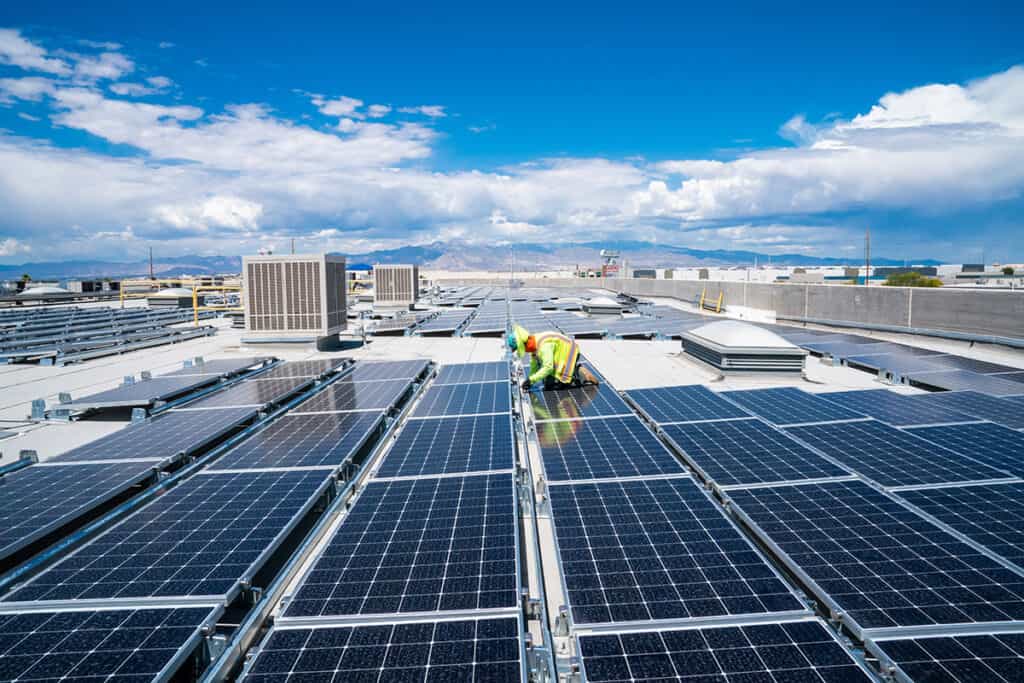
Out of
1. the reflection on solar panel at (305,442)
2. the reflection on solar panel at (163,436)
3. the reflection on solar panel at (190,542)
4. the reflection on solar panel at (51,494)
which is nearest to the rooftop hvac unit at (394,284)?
the reflection on solar panel at (163,436)

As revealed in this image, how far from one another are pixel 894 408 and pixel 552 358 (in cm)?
939

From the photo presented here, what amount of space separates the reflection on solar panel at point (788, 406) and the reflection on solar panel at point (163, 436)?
43.1ft

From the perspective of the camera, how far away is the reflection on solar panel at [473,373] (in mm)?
18094

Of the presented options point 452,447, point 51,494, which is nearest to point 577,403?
point 452,447

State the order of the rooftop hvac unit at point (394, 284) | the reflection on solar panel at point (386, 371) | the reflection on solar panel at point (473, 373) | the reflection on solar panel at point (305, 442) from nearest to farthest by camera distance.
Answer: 1. the reflection on solar panel at point (305, 442)
2. the reflection on solar panel at point (473, 373)
3. the reflection on solar panel at point (386, 371)
4. the rooftop hvac unit at point (394, 284)

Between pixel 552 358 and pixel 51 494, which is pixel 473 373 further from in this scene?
pixel 51 494

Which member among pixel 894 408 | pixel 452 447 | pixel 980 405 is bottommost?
pixel 452 447

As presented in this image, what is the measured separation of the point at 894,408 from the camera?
1403cm

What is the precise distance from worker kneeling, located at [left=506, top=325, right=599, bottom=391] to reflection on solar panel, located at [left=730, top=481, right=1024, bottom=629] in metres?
8.77

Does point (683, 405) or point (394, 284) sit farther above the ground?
point (394, 284)

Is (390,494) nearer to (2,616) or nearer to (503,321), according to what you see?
(2,616)

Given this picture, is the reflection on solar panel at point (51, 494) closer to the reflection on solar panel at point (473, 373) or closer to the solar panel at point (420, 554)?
the solar panel at point (420, 554)

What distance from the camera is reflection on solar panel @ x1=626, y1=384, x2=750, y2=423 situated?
1298 centimetres

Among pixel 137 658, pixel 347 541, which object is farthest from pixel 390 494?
pixel 137 658
